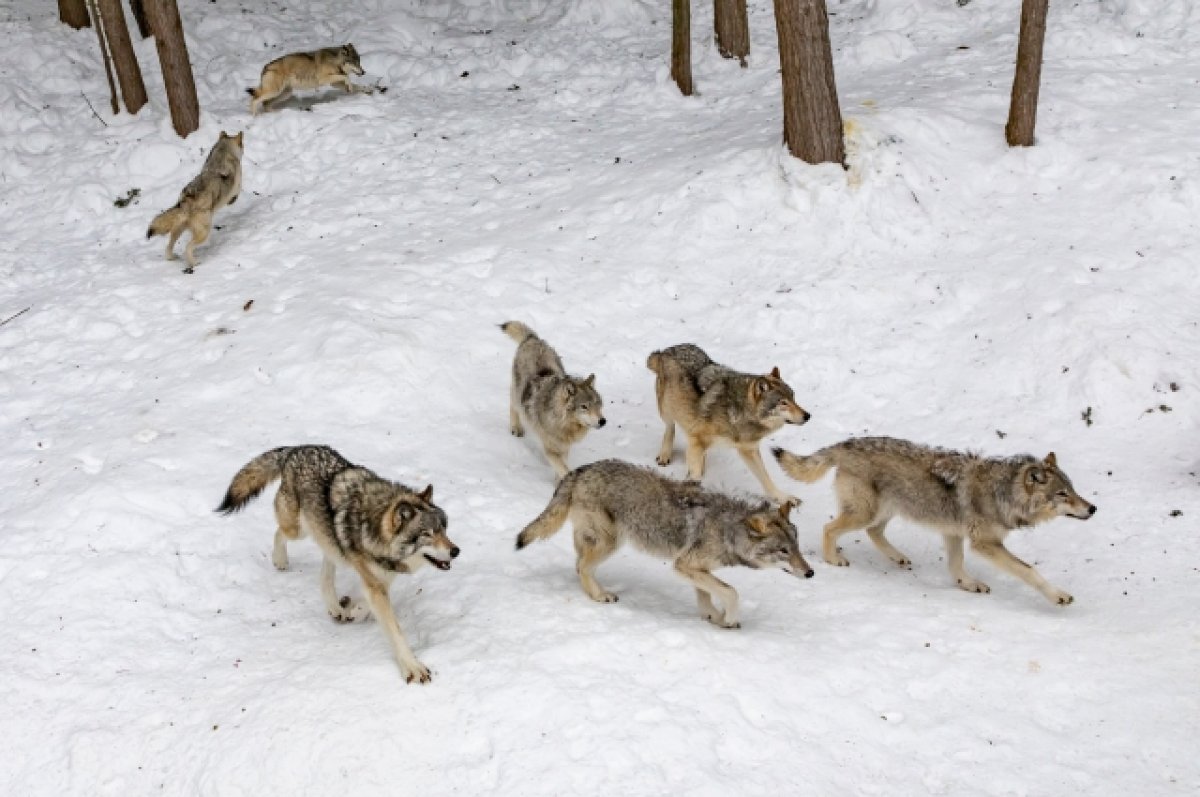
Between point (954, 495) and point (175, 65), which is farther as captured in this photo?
point (175, 65)

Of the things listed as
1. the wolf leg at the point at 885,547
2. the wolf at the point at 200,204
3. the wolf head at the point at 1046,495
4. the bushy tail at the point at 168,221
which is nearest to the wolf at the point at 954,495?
the wolf head at the point at 1046,495

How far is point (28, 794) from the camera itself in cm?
714

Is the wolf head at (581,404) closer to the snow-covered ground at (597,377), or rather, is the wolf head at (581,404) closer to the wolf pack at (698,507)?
the wolf pack at (698,507)

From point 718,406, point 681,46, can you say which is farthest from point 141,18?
point 718,406

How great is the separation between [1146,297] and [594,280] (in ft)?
23.4

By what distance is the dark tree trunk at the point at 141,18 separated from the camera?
70.4 ft

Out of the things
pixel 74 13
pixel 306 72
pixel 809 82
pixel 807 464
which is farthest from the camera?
pixel 74 13

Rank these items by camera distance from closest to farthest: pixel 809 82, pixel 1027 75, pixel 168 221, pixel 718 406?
1. pixel 718 406
2. pixel 1027 75
3. pixel 809 82
4. pixel 168 221

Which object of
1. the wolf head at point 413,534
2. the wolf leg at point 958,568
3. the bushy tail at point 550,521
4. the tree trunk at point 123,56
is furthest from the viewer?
the tree trunk at point 123,56

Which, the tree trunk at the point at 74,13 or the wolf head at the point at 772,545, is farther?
the tree trunk at the point at 74,13

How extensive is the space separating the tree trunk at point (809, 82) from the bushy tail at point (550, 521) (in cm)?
787

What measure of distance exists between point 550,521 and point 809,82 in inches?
333

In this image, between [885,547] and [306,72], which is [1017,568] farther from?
[306,72]

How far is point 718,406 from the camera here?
1086 centimetres
